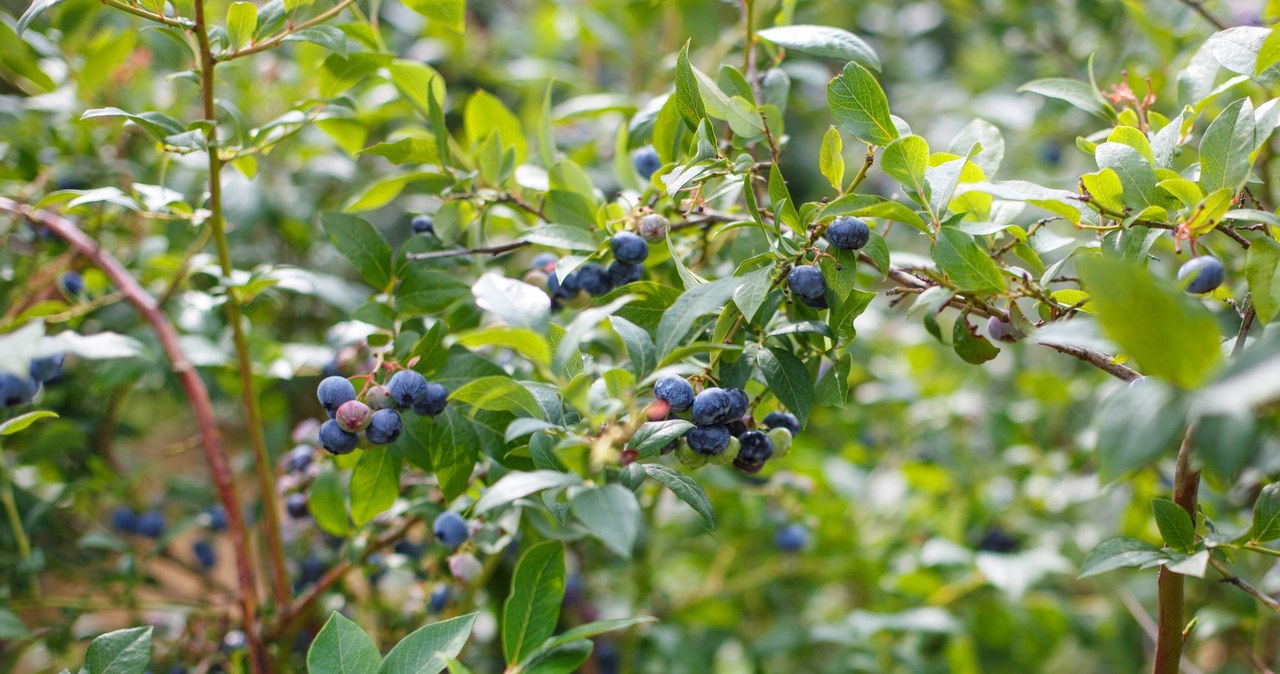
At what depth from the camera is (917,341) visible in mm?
1846

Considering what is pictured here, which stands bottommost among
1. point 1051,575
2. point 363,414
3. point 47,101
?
point 1051,575

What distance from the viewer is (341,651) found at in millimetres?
711

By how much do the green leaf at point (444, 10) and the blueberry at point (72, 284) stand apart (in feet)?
1.96

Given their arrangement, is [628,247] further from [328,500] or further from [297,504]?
[297,504]

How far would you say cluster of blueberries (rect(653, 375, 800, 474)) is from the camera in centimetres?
67

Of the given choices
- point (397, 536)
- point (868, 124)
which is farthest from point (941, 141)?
point (397, 536)

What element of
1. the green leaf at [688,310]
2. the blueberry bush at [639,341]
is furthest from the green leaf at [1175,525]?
the green leaf at [688,310]

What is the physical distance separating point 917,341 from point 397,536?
126 cm

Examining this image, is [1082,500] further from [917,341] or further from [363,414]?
[363,414]

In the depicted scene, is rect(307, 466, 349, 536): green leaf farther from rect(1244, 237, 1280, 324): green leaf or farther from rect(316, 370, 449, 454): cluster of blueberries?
rect(1244, 237, 1280, 324): green leaf

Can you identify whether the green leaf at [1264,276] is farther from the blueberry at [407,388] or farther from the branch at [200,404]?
the branch at [200,404]

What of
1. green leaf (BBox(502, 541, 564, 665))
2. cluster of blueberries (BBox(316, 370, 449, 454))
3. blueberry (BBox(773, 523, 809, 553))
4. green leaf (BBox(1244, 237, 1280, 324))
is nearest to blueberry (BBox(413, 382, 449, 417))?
cluster of blueberries (BBox(316, 370, 449, 454))

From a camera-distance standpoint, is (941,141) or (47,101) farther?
(941,141)

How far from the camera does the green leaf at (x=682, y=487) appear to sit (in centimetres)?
67
